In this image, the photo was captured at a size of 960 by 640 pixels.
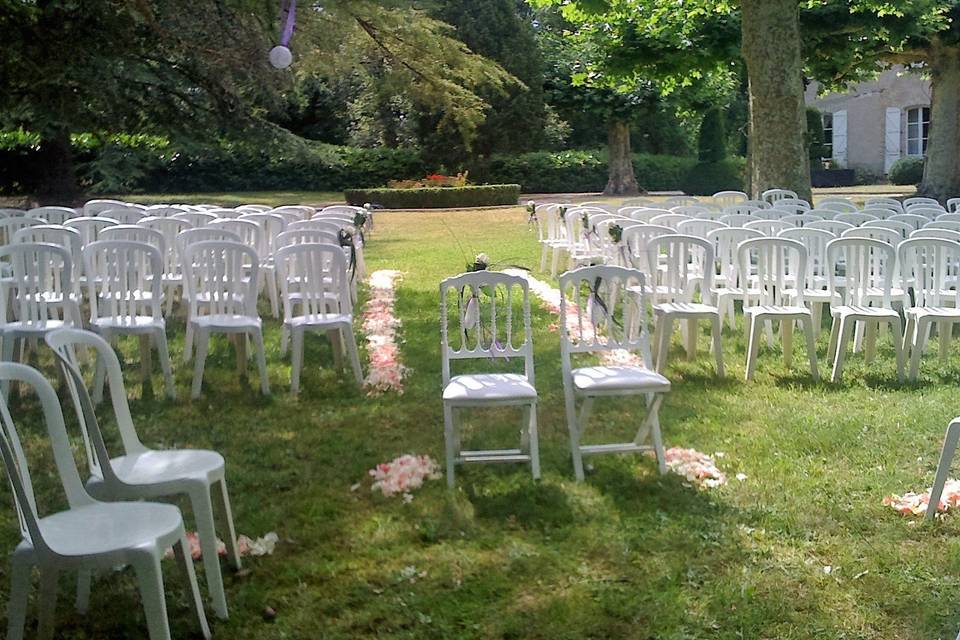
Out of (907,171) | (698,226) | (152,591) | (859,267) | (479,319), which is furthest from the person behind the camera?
(907,171)

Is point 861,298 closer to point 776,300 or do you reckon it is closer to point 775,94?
point 776,300

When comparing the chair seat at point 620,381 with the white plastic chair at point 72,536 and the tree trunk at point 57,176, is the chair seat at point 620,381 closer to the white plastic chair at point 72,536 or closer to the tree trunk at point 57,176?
the white plastic chair at point 72,536

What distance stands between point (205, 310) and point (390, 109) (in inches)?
948

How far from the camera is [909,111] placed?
34.8 m

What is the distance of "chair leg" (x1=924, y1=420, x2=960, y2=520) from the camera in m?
4.25

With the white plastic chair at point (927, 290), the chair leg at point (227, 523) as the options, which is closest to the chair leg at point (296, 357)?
the chair leg at point (227, 523)

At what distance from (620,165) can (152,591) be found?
29.0 m

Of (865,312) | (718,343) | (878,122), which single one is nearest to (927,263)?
(865,312)

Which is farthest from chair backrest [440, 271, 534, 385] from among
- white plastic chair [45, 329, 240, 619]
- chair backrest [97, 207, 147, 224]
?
chair backrest [97, 207, 147, 224]

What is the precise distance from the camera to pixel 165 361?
655cm

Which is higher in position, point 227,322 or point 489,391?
point 227,322

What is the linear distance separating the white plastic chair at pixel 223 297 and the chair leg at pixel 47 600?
3.55 m

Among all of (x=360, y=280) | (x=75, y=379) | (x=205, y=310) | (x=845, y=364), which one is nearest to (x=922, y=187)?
(x=360, y=280)

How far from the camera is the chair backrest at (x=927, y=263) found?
23.6 ft
